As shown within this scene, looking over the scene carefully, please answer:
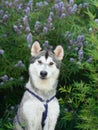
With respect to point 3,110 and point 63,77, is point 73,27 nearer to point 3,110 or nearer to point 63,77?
point 63,77

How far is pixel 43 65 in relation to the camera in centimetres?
630

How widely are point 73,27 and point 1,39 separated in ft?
3.73

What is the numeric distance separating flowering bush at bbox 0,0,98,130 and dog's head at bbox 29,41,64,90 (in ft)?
1.93

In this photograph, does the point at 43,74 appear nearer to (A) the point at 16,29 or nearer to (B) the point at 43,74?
(B) the point at 43,74

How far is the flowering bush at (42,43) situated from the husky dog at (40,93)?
528mm

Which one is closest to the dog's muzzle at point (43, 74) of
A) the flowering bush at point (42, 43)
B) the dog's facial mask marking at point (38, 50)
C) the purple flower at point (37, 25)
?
the dog's facial mask marking at point (38, 50)

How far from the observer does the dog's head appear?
6270 mm

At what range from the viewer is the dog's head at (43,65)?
627cm

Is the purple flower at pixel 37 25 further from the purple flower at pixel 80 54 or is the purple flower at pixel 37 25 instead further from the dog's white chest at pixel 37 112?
the dog's white chest at pixel 37 112

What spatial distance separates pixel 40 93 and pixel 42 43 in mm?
1127

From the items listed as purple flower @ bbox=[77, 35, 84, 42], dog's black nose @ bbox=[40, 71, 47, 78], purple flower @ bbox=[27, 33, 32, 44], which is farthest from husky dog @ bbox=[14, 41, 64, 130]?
purple flower @ bbox=[77, 35, 84, 42]

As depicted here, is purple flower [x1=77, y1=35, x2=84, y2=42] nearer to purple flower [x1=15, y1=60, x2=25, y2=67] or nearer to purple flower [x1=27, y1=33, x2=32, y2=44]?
purple flower [x1=27, y1=33, x2=32, y2=44]

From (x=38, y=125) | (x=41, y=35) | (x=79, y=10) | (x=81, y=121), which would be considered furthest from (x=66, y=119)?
(x=79, y=10)

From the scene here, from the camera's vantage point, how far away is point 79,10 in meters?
7.84
